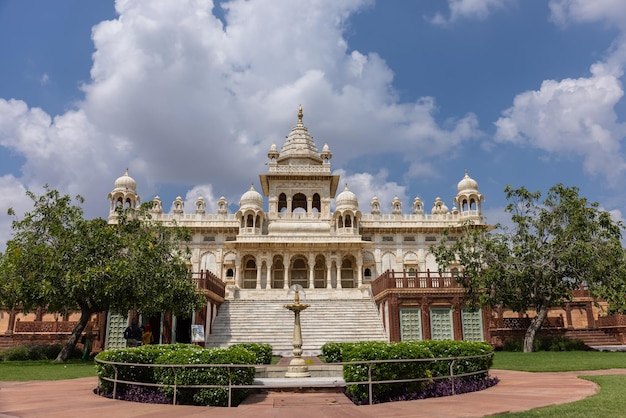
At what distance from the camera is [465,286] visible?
25656 millimetres

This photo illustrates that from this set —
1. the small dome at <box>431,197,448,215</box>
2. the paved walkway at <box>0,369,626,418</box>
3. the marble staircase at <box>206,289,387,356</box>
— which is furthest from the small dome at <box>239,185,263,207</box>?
the paved walkway at <box>0,369,626,418</box>

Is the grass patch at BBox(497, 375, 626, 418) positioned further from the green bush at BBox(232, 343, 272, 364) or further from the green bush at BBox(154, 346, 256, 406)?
the green bush at BBox(232, 343, 272, 364)

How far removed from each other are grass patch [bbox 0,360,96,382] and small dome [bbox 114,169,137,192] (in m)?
27.5

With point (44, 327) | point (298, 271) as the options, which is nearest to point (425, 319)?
point (298, 271)

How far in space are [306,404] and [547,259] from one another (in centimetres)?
1918

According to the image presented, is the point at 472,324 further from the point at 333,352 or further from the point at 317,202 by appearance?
the point at 317,202

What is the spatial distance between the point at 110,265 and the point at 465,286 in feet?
57.1

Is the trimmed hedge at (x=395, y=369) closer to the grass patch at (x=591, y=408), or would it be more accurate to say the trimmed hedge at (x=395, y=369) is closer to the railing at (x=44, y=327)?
the grass patch at (x=591, y=408)

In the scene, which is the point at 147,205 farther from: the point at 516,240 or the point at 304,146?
the point at 304,146

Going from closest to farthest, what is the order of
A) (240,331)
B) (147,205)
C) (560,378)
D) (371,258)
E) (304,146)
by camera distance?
(560,378) < (147,205) < (240,331) < (371,258) < (304,146)

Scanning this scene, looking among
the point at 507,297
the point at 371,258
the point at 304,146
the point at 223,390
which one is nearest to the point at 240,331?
the point at 507,297

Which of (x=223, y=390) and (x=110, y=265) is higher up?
(x=110, y=265)

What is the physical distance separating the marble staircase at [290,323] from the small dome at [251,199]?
12594 mm

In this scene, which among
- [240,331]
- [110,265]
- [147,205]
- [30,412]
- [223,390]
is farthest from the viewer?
[240,331]
